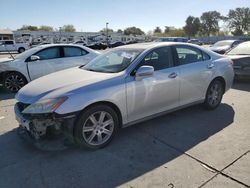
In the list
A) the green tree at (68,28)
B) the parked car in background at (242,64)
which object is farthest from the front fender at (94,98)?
the green tree at (68,28)

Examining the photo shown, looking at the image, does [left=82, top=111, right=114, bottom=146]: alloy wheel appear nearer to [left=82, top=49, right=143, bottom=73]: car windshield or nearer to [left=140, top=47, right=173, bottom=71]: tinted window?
[left=82, top=49, right=143, bottom=73]: car windshield

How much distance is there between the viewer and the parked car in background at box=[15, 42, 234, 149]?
3.35 meters

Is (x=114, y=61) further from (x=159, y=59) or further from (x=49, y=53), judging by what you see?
(x=49, y=53)

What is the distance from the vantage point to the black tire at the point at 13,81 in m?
7.45

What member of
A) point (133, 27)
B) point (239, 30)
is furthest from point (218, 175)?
point (133, 27)

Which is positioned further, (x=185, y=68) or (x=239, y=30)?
(x=239, y=30)

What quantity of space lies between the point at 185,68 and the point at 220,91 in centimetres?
136

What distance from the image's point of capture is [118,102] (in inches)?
145

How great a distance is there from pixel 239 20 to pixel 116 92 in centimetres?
9698

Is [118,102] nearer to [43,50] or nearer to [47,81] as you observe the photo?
[47,81]

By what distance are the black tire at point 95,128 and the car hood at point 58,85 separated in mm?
398

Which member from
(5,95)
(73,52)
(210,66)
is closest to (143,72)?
(210,66)

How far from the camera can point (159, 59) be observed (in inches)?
170

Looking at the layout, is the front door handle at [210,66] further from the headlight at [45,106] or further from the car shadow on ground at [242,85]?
the headlight at [45,106]
